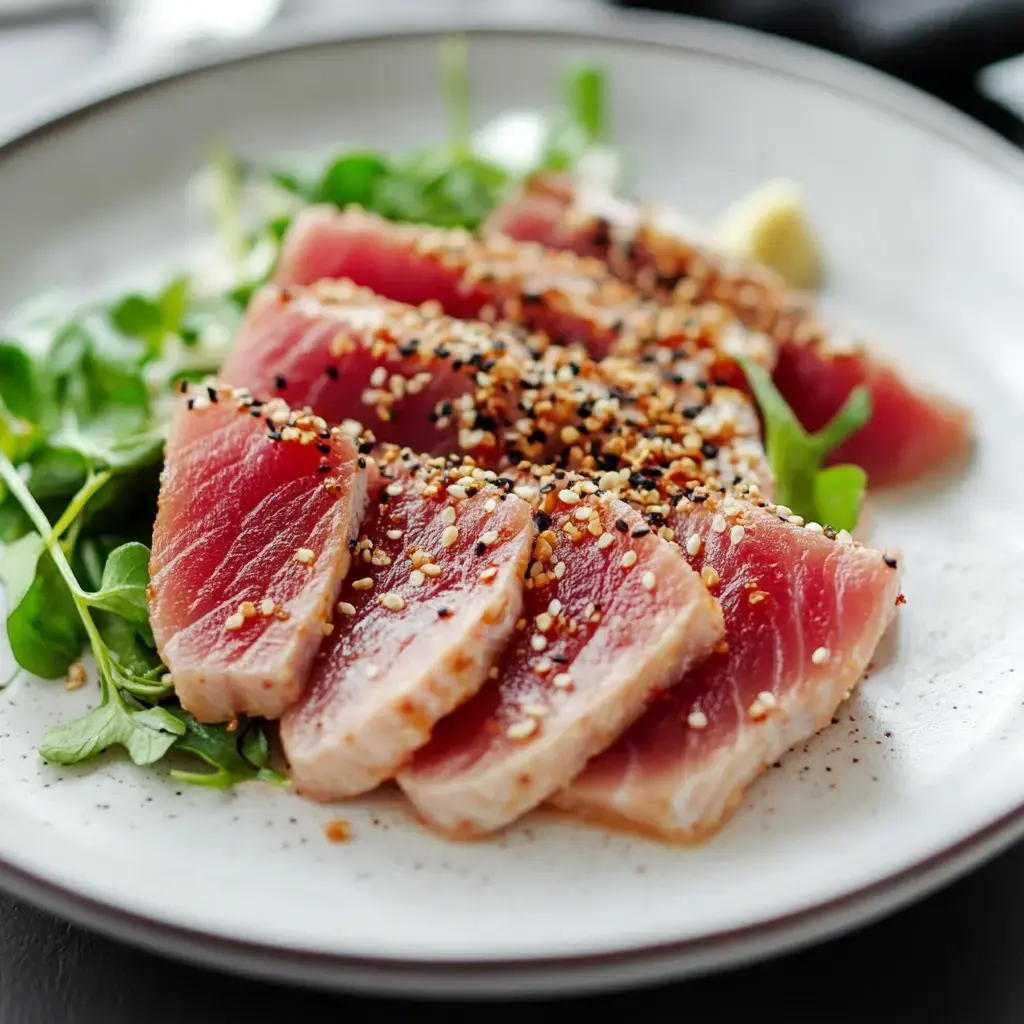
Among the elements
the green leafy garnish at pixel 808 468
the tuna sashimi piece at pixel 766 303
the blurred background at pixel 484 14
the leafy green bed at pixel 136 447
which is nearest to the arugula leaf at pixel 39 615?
the leafy green bed at pixel 136 447

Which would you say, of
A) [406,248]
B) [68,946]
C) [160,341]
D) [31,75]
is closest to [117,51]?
[31,75]

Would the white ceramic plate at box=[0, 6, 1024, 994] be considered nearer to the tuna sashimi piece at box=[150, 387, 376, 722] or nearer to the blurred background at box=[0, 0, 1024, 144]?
the tuna sashimi piece at box=[150, 387, 376, 722]

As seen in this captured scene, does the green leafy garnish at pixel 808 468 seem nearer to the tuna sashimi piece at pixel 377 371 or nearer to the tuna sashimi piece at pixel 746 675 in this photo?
the tuna sashimi piece at pixel 746 675

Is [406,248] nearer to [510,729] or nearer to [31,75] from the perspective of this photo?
[510,729]

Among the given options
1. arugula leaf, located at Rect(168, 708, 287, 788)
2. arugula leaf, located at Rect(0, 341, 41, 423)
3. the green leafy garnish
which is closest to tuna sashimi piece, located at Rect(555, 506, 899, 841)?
the green leafy garnish

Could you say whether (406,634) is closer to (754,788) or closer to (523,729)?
(523,729)

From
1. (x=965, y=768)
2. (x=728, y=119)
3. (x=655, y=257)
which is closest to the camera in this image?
(x=965, y=768)

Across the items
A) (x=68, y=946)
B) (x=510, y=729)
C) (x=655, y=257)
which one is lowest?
(x=68, y=946)

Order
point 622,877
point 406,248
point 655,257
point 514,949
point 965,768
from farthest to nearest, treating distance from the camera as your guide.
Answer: point 655,257
point 406,248
point 965,768
point 622,877
point 514,949
